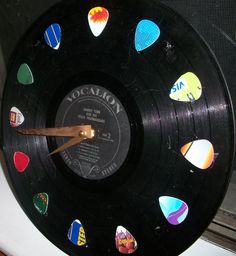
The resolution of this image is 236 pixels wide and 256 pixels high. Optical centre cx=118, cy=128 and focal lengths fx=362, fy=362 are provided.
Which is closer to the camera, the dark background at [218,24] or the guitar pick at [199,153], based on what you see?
the guitar pick at [199,153]

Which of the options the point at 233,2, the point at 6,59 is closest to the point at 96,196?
the point at 233,2

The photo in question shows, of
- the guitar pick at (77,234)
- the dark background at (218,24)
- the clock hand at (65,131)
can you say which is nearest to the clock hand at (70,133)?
the clock hand at (65,131)

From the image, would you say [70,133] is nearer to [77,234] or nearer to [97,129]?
[97,129]

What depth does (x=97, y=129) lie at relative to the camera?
0.64 meters

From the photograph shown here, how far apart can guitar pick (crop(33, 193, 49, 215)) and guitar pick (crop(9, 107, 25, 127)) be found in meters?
0.15

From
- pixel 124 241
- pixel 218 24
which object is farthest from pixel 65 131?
pixel 218 24

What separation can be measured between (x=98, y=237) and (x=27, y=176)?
0.20m

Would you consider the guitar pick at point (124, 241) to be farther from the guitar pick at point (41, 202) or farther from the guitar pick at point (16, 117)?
the guitar pick at point (16, 117)

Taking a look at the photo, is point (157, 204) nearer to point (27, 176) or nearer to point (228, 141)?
point (228, 141)

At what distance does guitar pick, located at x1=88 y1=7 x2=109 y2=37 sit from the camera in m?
0.58

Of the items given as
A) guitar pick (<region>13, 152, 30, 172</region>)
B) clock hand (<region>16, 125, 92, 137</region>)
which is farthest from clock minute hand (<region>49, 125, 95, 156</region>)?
guitar pick (<region>13, 152, 30, 172</region>)

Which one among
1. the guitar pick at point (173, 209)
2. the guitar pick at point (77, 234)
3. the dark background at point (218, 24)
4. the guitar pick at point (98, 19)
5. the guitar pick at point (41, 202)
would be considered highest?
the dark background at point (218, 24)

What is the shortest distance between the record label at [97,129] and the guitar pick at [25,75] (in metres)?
0.09

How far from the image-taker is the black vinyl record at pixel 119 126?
1.68 ft
